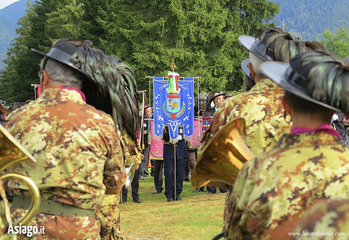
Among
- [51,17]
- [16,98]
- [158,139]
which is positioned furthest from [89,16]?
[158,139]

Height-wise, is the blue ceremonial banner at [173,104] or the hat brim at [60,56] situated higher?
the hat brim at [60,56]

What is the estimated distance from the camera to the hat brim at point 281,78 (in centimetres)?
237

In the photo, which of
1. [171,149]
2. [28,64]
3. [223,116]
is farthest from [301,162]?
[28,64]

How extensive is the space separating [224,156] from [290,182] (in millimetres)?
734

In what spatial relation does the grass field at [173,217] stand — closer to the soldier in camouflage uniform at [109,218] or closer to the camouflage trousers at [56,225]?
the soldier in camouflage uniform at [109,218]

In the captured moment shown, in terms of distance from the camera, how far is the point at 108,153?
3646mm

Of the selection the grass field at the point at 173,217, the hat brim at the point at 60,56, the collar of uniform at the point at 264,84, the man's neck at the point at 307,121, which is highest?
the hat brim at the point at 60,56

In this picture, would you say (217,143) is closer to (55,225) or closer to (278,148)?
(278,148)

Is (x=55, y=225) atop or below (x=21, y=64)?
below

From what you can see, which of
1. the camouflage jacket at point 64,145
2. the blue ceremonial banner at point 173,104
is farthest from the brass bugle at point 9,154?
the blue ceremonial banner at point 173,104

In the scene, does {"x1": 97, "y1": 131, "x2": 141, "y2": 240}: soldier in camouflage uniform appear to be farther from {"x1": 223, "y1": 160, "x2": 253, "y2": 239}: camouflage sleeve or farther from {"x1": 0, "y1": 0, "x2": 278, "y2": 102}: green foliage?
{"x1": 0, "y1": 0, "x2": 278, "y2": 102}: green foliage

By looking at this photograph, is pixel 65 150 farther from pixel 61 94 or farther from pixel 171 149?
pixel 171 149

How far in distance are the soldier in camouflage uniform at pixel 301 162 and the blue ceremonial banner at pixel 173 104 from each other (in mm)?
10631

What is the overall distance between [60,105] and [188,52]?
100.0 feet
